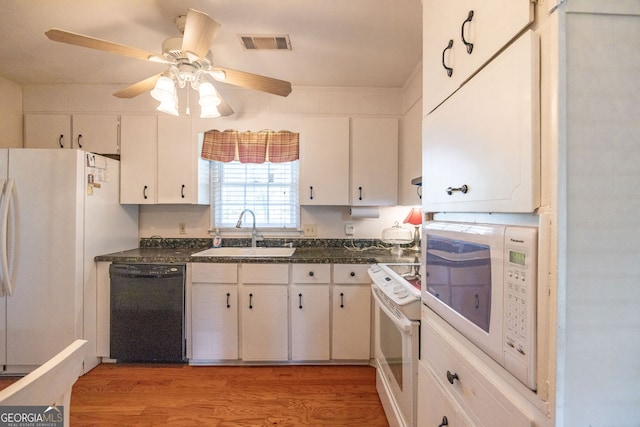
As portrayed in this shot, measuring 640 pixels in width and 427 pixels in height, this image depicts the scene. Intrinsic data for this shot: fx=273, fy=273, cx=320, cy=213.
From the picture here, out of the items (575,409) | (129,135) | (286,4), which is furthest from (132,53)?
(575,409)

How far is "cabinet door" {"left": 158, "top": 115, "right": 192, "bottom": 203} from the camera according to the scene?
248cm

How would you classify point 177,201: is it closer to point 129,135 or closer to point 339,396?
point 129,135

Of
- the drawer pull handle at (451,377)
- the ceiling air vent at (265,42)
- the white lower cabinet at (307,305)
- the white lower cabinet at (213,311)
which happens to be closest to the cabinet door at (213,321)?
the white lower cabinet at (213,311)

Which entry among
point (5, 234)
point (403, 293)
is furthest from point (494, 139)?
point (5, 234)

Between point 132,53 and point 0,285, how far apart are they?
193cm

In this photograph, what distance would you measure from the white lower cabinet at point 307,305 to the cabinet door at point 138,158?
5.15ft

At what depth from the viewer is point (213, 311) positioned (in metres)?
2.18

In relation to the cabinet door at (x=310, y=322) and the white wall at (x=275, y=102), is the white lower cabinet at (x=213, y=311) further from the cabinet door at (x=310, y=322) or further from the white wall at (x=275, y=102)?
the white wall at (x=275, y=102)

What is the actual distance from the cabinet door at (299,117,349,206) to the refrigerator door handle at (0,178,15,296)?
2108mm

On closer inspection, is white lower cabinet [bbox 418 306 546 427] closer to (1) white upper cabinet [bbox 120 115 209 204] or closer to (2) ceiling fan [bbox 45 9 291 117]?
(2) ceiling fan [bbox 45 9 291 117]

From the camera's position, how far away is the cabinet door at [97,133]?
8.20 ft

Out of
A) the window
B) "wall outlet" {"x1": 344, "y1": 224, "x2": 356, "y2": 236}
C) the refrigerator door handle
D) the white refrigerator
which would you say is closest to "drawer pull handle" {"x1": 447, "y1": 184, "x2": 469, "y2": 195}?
"wall outlet" {"x1": 344, "y1": 224, "x2": 356, "y2": 236}

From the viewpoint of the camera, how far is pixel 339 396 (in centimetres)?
188

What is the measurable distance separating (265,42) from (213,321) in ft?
7.04
